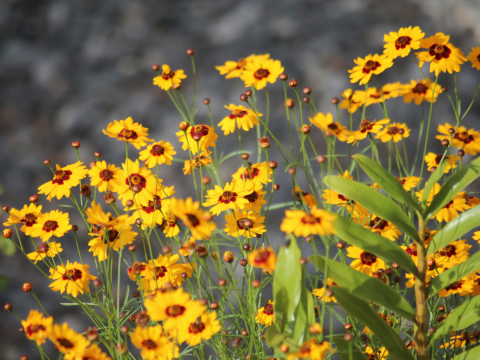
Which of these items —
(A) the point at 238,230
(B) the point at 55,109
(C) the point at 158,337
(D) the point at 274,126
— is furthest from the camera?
(B) the point at 55,109

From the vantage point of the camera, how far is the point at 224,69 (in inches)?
21.6

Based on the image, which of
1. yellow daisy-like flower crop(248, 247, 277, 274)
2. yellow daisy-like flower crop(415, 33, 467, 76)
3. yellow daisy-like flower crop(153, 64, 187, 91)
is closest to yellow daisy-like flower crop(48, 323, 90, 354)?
yellow daisy-like flower crop(248, 247, 277, 274)

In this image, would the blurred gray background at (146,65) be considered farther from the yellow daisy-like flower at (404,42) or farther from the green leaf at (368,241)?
the green leaf at (368,241)

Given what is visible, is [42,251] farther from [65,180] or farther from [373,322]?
[373,322]

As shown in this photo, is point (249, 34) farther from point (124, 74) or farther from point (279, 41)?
point (124, 74)

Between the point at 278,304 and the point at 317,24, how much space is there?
960mm

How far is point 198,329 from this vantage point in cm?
36

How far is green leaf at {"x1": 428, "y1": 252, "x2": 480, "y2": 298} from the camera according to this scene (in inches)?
14.4

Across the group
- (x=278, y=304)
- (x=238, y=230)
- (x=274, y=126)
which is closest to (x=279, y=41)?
(x=274, y=126)

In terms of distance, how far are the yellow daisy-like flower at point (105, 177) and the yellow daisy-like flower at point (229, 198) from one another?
0.11 m

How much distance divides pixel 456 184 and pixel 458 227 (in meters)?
0.04

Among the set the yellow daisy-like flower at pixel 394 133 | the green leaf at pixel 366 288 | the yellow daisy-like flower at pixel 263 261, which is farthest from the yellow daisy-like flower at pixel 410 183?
the yellow daisy-like flower at pixel 263 261

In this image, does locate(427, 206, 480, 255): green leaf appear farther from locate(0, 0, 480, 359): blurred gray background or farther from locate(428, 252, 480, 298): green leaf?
locate(0, 0, 480, 359): blurred gray background

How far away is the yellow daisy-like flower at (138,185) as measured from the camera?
47cm
